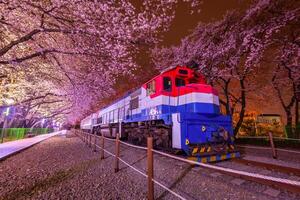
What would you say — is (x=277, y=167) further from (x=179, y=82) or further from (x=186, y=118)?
(x=179, y=82)

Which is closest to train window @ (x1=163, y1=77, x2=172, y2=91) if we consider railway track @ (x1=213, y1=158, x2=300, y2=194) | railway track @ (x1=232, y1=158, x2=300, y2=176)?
railway track @ (x1=213, y1=158, x2=300, y2=194)

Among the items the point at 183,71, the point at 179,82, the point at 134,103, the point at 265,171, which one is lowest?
the point at 265,171

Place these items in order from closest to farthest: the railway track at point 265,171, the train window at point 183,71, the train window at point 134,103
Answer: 1. the railway track at point 265,171
2. the train window at point 183,71
3. the train window at point 134,103

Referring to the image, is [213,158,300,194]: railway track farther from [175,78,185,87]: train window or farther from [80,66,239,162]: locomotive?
[175,78,185,87]: train window

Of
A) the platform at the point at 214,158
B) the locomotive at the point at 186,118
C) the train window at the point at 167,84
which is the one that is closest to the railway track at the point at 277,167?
the platform at the point at 214,158

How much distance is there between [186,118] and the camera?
7180 millimetres

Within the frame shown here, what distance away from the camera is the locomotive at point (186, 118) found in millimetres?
7070

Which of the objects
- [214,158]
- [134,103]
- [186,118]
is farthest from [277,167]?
[134,103]

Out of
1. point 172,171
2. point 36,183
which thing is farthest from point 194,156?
point 36,183

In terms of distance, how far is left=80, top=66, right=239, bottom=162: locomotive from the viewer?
7070mm

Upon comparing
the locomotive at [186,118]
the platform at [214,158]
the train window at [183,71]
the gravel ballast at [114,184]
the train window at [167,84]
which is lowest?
the gravel ballast at [114,184]

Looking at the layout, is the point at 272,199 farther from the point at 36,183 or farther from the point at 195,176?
the point at 36,183

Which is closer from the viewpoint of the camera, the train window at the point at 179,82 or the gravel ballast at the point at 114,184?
the gravel ballast at the point at 114,184

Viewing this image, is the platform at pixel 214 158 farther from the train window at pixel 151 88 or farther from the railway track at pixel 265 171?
the train window at pixel 151 88
